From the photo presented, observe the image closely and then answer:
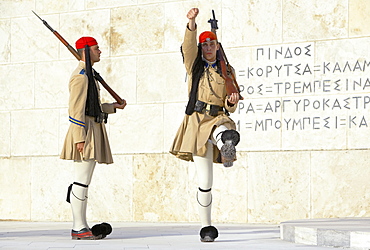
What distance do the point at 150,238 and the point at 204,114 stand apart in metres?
1.48

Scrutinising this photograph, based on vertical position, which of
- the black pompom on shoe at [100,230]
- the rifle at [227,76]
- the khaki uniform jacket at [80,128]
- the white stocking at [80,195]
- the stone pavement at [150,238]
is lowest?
the stone pavement at [150,238]

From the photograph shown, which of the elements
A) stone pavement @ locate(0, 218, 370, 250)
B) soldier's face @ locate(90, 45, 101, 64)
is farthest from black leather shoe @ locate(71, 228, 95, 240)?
soldier's face @ locate(90, 45, 101, 64)

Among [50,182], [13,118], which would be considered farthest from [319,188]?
[13,118]

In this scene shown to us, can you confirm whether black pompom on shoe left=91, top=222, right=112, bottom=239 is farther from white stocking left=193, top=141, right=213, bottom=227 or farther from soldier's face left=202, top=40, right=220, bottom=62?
soldier's face left=202, top=40, right=220, bottom=62

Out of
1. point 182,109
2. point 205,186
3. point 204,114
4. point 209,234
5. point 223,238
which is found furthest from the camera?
point 182,109

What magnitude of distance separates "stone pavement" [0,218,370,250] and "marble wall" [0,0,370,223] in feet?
4.75

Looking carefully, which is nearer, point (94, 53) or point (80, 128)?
point (80, 128)

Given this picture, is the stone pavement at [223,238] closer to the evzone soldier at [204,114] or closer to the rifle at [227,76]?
the evzone soldier at [204,114]

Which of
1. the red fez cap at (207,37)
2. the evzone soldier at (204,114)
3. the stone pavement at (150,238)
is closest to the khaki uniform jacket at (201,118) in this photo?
the evzone soldier at (204,114)

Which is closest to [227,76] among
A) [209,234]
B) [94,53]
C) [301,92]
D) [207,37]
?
[207,37]

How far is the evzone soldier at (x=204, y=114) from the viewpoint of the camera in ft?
24.5

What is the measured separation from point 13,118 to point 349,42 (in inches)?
222

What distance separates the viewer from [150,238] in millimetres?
8008

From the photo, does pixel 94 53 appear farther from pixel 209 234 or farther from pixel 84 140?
pixel 209 234
